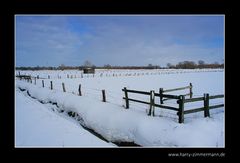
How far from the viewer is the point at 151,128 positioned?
6871 mm

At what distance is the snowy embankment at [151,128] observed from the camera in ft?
19.4

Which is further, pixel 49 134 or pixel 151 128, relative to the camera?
pixel 151 128

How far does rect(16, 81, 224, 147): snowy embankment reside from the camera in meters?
5.90

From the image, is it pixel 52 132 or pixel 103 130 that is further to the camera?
pixel 103 130

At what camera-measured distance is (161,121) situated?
7203 mm

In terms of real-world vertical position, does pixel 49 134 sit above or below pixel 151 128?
below
